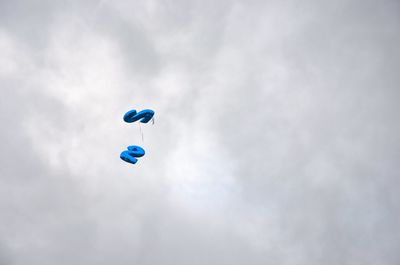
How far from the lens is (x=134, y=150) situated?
82250 mm

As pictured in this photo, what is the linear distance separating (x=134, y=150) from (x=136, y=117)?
6.96 m

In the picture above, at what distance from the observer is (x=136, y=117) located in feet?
269
